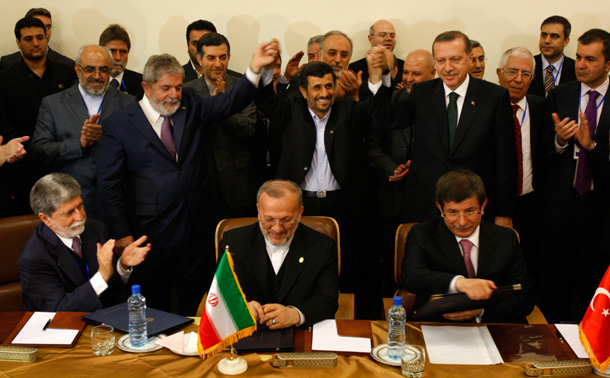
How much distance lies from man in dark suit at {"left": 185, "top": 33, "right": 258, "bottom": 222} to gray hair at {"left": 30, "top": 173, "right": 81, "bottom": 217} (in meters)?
1.37

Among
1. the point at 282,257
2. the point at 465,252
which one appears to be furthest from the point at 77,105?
the point at 465,252

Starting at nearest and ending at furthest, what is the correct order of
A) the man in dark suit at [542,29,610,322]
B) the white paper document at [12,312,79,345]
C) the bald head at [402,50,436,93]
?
the white paper document at [12,312,79,345] → the man in dark suit at [542,29,610,322] → the bald head at [402,50,436,93]

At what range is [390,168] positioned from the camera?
4.73 metres

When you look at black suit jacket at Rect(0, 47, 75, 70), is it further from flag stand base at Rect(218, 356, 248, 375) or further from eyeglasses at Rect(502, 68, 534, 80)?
flag stand base at Rect(218, 356, 248, 375)

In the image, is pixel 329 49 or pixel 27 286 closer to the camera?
pixel 27 286

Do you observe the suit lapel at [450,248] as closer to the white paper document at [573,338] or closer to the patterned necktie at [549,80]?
the white paper document at [573,338]

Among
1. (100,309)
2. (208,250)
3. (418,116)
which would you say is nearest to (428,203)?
(418,116)

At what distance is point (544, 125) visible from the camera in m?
4.68

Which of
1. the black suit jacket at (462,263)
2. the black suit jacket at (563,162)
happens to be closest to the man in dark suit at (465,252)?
the black suit jacket at (462,263)

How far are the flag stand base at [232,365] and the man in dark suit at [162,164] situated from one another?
5.67 ft

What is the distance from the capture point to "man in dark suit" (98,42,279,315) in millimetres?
4051

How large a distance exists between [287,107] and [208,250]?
110 centimetres

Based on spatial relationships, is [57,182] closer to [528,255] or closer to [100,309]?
[100,309]

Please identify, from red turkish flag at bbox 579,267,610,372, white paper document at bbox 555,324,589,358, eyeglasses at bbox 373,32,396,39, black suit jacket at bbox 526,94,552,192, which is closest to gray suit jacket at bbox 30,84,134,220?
eyeglasses at bbox 373,32,396,39
